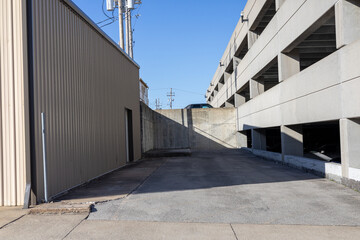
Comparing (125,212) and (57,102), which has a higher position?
(57,102)

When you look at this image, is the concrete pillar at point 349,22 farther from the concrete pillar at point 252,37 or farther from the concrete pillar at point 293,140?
the concrete pillar at point 252,37

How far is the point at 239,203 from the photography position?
648 centimetres

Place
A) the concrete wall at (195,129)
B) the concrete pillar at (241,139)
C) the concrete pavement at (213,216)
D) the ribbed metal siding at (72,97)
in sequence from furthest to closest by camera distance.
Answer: the concrete wall at (195,129)
the concrete pillar at (241,139)
the ribbed metal siding at (72,97)
the concrete pavement at (213,216)

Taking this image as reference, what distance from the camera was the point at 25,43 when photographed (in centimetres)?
647

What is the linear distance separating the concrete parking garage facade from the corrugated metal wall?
817 cm

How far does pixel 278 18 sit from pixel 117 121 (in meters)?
8.96

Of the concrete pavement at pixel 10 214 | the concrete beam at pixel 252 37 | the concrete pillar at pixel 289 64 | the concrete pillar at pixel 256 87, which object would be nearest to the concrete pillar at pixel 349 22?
the concrete pillar at pixel 289 64

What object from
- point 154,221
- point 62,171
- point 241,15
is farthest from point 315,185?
point 241,15

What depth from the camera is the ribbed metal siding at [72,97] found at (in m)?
6.94

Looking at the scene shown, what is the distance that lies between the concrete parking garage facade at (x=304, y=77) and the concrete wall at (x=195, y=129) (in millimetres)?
2074

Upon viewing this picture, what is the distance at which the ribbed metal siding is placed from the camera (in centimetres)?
694

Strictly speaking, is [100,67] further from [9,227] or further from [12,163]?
[9,227]

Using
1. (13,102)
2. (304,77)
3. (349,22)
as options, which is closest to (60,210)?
(13,102)

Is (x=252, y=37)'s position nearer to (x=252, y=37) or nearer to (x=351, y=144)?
(x=252, y=37)
